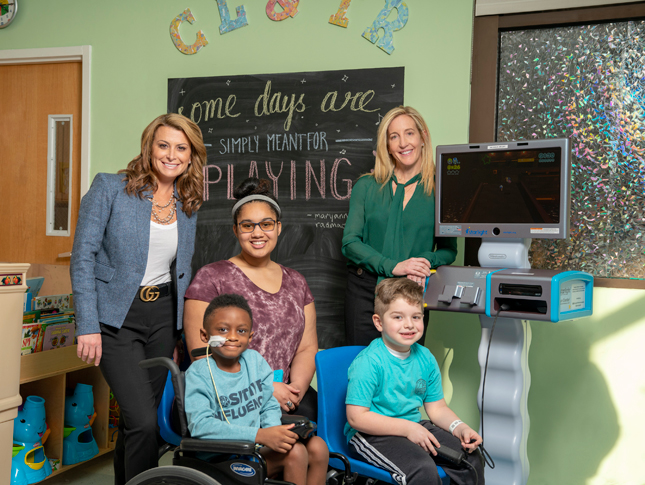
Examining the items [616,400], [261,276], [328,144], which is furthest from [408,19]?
[616,400]

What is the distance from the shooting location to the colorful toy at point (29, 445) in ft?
7.89

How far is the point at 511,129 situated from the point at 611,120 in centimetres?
42

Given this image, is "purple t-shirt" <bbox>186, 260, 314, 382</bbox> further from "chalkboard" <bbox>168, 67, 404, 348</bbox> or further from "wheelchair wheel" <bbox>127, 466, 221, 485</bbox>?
"chalkboard" <bbox>168, 67, 404, 348</bbox>

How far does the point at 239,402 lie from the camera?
1551mm

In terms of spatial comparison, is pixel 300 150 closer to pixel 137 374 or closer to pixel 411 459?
pixel 137 374

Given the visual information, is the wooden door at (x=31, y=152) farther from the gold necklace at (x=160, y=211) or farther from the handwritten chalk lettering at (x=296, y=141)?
the gold necklace at (x=160, y=211)

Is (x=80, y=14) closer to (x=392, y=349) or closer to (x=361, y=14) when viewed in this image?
(x=361, y=14)

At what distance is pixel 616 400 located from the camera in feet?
8.11

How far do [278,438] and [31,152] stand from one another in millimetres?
2737

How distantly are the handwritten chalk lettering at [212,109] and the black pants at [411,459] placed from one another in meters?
1.97

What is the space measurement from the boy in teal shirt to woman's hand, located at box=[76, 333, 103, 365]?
83 cm

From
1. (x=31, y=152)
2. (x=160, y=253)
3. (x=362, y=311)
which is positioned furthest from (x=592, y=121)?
(x=31, y=152)

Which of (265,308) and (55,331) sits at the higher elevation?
(265,308)

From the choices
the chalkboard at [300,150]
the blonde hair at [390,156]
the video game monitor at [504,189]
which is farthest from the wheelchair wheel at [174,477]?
the chalkboard at [300,150]
